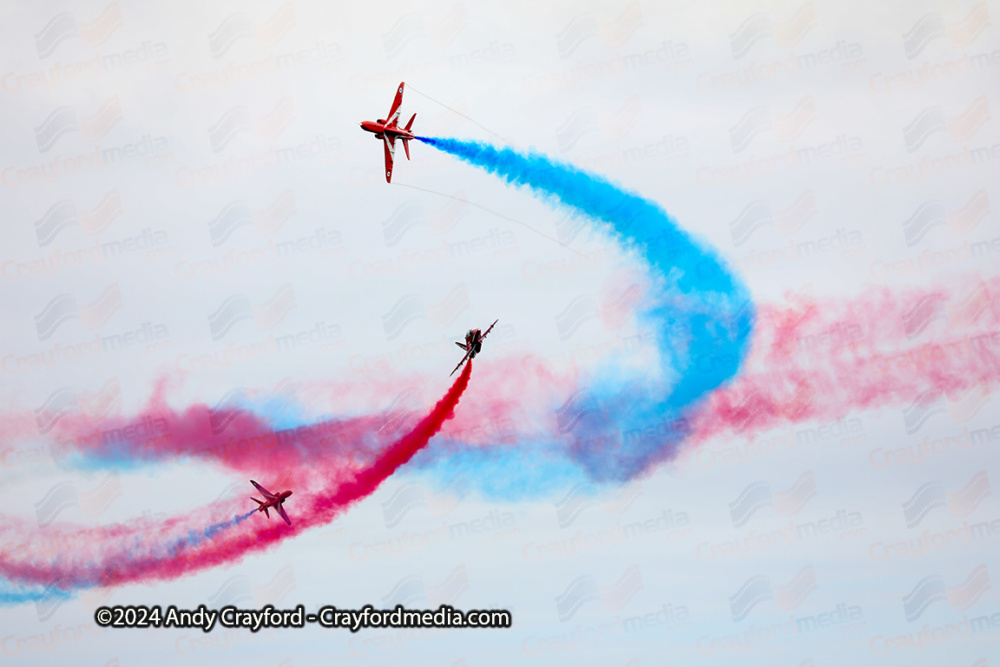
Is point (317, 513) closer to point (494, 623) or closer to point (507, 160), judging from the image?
point (494, 623)

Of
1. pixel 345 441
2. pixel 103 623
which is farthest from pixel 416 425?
pixel 103 623

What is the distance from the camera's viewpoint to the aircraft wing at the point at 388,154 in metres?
150

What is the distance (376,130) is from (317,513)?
1009 inches

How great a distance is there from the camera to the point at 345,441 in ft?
495

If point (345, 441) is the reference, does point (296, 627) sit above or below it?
below

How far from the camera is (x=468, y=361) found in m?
150

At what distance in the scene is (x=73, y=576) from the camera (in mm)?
150125

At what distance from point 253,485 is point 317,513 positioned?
4696 millimetres

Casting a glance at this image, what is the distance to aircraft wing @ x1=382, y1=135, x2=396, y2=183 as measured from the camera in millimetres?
150375

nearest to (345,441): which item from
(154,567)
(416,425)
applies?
(416,425)

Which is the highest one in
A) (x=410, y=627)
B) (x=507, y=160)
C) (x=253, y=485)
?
(x=507, y=160)

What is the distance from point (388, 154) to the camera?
152m

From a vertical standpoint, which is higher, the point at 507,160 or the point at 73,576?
the point at 507,160

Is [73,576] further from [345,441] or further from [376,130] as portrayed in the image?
[376,130]
